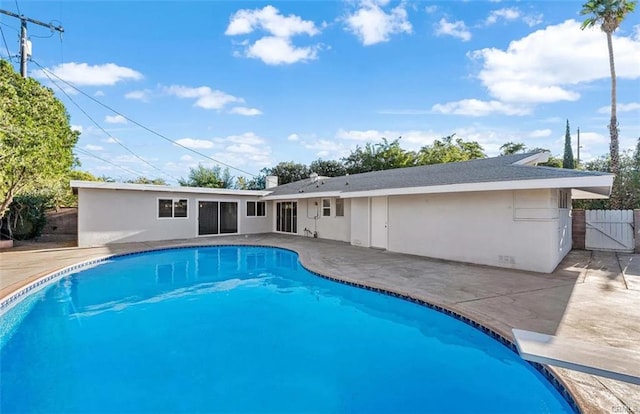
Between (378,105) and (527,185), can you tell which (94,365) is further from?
(378,105)

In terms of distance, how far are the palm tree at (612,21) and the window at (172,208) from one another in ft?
69.2

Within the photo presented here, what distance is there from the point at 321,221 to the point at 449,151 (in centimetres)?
1844

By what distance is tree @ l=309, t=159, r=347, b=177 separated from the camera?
109 ft

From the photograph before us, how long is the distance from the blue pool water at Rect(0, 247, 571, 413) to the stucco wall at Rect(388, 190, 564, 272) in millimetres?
4175

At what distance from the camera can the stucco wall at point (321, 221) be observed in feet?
49.2

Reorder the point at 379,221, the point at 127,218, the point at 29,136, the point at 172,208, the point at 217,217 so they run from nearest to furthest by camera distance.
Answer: the point at 29,136 < the point at 379,221 < the point at 127,218 < the point at 172,208 < the point at 217,217

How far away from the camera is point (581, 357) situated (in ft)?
9.34

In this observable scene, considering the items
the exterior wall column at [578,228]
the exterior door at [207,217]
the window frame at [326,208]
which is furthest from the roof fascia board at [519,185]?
the exterior door at [207,217]

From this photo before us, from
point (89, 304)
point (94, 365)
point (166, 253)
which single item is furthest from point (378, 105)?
point (94, 365)

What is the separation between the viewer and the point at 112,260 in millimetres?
11086

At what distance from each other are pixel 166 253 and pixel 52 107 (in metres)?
7.01

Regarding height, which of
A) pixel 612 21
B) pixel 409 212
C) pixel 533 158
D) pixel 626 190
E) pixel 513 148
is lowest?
pixel 409 212

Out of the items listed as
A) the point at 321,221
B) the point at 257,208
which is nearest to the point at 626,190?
the point at 321,221

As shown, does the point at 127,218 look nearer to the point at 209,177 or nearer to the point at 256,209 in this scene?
the point at 256,209
